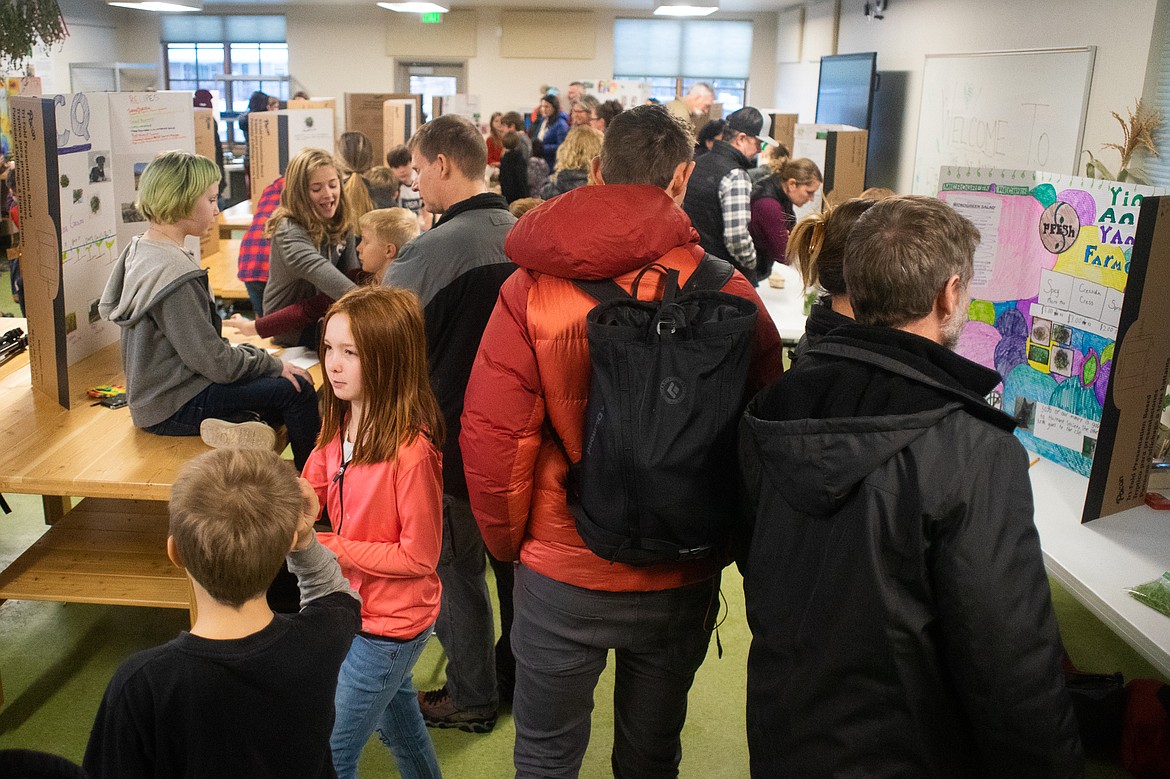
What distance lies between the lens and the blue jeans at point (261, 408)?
2.80 meters

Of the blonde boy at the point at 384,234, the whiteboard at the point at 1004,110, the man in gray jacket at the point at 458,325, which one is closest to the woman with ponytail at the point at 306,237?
the blonde boy at the point at 384,234

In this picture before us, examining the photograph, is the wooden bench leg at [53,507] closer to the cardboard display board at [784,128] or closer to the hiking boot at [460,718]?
the hiking boot at [460,718]

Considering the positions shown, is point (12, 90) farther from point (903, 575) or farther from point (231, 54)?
point (903, 575)

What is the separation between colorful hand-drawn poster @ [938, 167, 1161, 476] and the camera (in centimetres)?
251

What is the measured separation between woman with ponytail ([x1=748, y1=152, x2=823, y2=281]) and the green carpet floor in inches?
77.3

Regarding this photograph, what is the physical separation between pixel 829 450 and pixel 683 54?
15.2 meters

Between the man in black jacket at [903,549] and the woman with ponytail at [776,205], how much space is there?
3.46m

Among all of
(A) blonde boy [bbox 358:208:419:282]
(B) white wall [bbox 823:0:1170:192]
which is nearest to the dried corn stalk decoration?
(B) white wall [bbox 823:0:1170:192]

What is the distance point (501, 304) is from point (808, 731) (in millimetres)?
848

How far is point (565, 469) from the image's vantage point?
5.77ft

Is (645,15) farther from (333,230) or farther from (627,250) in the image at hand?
(627,250)

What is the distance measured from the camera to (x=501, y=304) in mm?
1737

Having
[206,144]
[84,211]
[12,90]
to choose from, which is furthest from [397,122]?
[84,211]

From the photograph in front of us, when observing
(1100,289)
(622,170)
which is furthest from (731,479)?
(1100,289)
